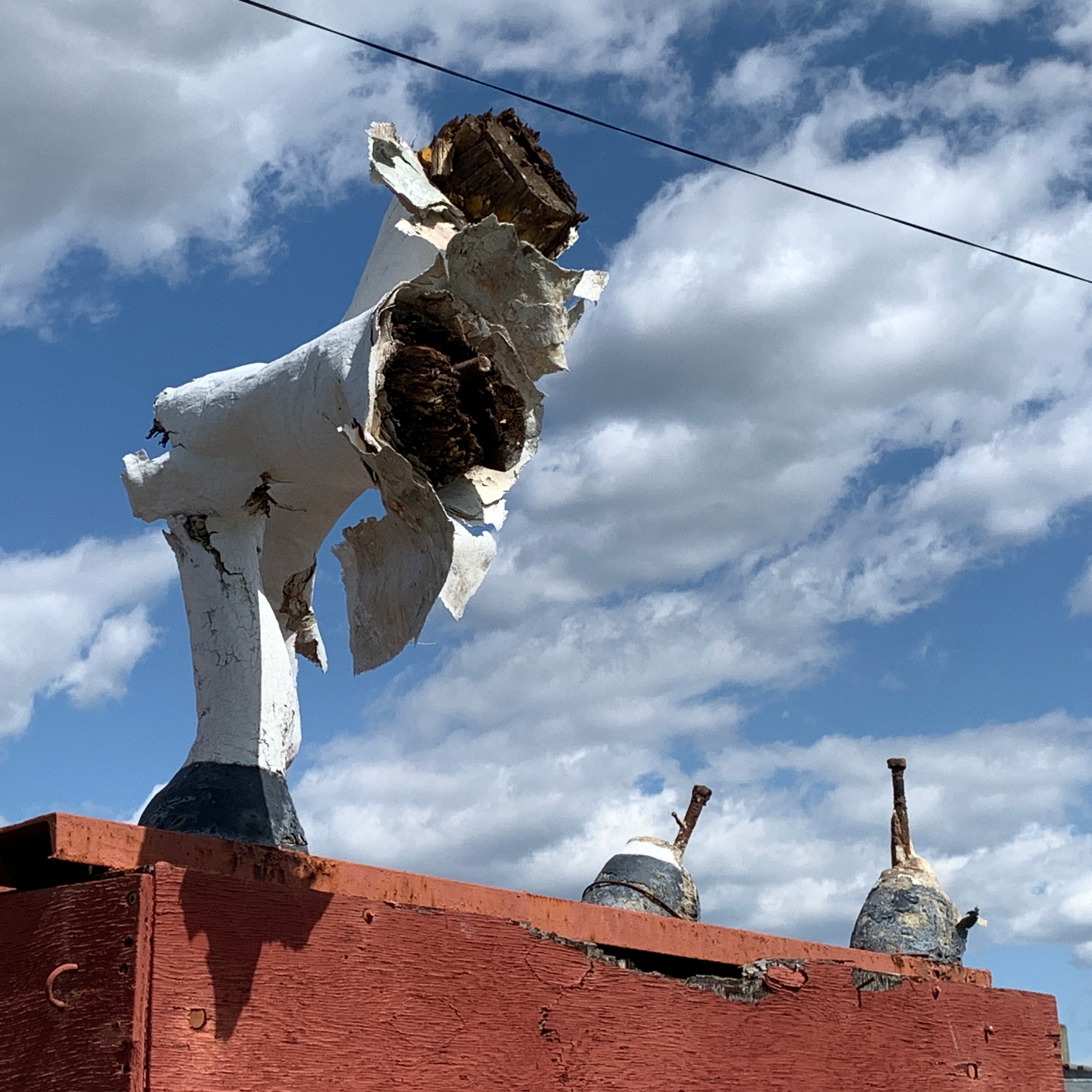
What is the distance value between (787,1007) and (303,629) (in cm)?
184

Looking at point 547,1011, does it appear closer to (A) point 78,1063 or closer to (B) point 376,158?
(A) point 78,1063

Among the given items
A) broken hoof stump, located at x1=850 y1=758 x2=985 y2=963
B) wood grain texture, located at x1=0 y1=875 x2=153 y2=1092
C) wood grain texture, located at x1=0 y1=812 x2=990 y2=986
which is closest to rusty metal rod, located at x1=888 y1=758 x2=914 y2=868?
broken hoof stump, located at x1=850 y1=758 x2=985 y2=963

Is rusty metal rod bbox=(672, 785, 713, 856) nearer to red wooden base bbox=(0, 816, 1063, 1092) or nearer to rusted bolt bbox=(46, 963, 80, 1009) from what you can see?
red wooden base bbox=(0, 816, 1063, 1092)

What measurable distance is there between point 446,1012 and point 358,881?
1.12ft

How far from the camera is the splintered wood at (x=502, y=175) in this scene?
4.01 m

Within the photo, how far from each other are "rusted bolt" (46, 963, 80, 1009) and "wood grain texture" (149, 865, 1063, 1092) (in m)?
0.19

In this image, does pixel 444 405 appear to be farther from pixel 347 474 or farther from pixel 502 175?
pixel 502 175

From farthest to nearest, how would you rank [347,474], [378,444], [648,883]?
1. [648,883]
2. [347,474]
3. [378,444]

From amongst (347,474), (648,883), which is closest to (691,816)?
(648,883)

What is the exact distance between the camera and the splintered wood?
13.2 ft

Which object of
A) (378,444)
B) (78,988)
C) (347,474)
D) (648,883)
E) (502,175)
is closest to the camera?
(78,988)

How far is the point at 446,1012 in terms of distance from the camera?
125 inches

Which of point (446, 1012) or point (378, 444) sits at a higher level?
point (378, 444)

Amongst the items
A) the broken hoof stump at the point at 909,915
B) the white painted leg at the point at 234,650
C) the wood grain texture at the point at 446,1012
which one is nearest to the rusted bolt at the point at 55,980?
the wood grain texture at the point at 446,1012
